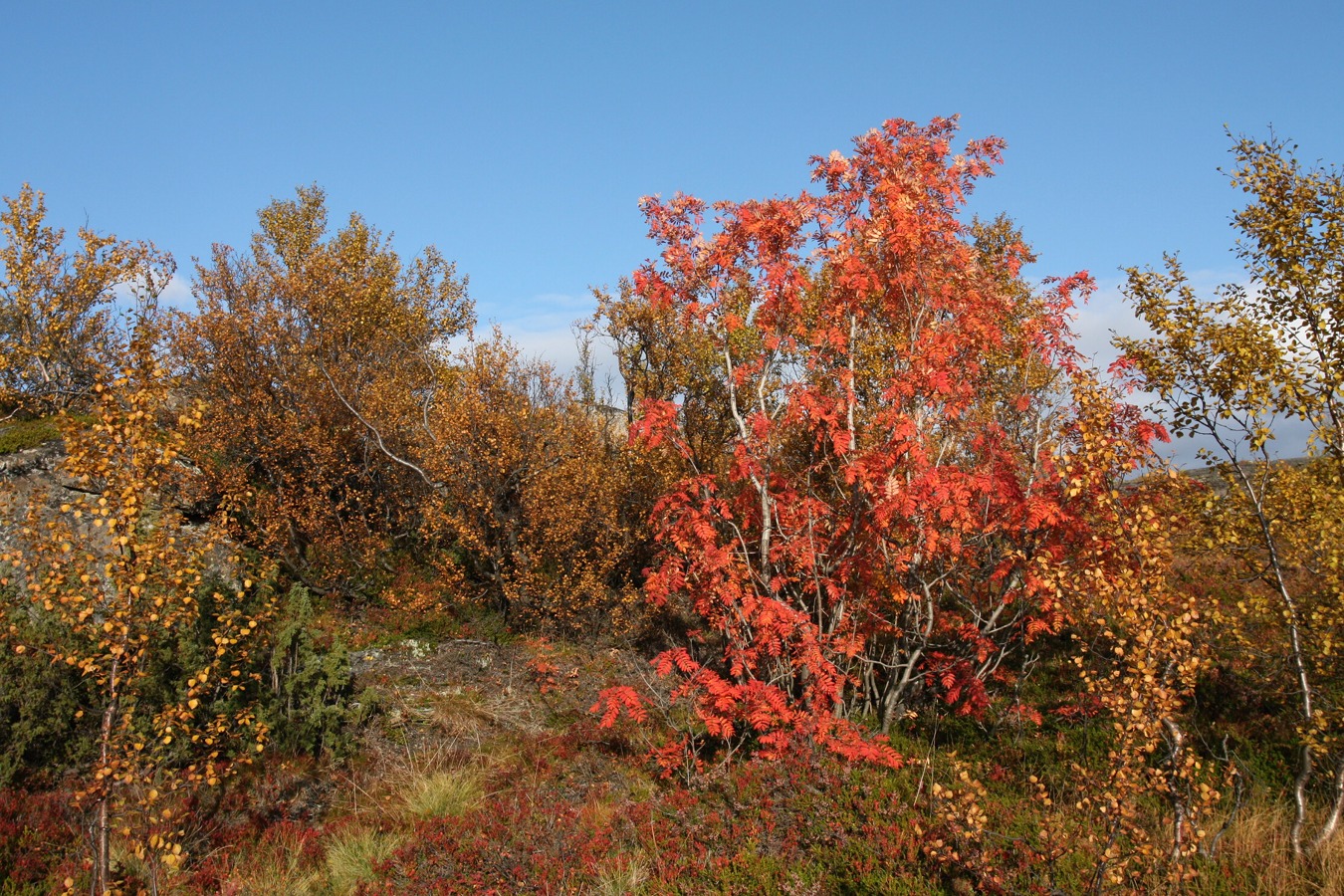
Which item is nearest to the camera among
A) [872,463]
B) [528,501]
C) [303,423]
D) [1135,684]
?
[1135,684]

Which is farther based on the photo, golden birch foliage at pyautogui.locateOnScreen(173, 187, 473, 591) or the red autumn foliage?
golden birch foliage at pyautogui.locateOnScreen(173, 187, 473, 591)

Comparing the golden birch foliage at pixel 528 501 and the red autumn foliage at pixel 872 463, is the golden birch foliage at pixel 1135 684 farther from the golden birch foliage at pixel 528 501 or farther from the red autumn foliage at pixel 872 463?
the golden birch foliage at pixel 528 501

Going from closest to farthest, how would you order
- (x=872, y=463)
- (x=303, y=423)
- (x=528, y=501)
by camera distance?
(x=872, y=463) → (x=528, y=501) → (x=303, y=423)

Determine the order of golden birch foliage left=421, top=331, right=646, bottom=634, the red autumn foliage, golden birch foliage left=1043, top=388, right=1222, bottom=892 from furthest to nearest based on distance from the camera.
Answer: golden birch foliage left=421, top=331, right=646, bottom=634, the red autumn foliage, golden birch foliage left=1043, top=388, right=1222, bottom=892

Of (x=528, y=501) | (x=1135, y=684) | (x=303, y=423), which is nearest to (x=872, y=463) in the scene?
(x=1135, y=684)

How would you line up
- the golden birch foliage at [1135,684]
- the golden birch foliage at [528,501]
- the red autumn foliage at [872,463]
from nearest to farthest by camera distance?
the golden birch foliage at [1135,684] → the red autumn foliage at [872,463] → the golden birch foliage at [528,501]

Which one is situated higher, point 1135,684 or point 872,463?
point 872,463

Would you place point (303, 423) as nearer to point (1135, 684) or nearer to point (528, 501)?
point (528, 501)

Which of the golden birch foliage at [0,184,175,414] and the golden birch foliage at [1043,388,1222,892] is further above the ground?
the golden birch foliage at [0,184,175,414]

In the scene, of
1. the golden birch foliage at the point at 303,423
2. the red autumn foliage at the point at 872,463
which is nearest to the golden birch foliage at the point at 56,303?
the golden birch foliage at the point at 303,423

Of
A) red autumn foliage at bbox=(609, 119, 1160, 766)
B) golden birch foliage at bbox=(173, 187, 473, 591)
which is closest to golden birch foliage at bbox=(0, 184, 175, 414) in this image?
golden birch foliage at bbox=(173, 187, 473, 591)

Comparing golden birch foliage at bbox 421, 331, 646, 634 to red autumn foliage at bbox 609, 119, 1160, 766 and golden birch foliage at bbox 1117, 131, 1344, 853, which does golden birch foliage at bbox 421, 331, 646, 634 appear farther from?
golden birch foliage at bbox 1117, 131, 1344, 853

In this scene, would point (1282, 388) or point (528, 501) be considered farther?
point (528, 501)

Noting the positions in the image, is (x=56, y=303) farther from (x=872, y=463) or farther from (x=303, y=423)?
(x=872, y=463)
